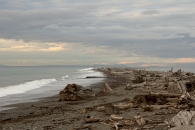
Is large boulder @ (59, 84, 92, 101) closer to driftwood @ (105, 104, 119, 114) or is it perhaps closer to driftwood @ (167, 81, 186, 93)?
driftwood @ (167, 81, 186, 93)

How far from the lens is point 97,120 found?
9.97 metres

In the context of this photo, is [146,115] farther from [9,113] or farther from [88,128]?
[9,113]

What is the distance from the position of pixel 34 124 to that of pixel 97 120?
257 centimetres

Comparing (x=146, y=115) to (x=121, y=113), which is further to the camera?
(x=121, y=113)

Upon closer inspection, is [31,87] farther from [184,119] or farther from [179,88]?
[184,119]

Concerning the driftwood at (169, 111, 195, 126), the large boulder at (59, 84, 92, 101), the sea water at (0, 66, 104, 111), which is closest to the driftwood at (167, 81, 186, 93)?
the large boulder at (59, 84, 92, 101)

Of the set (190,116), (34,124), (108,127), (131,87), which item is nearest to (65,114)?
(34,124)

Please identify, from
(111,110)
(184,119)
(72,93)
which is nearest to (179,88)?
(111,110)

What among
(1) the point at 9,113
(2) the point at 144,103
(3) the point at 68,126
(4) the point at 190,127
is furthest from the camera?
(1) the point at 9,113

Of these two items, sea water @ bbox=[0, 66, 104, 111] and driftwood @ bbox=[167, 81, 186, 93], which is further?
sea water @ bbox=[0, 66, 104, 111]

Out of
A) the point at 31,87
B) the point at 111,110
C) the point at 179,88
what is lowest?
the point at 111,110

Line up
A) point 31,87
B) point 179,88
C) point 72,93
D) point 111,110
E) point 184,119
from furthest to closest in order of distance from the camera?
point 31,87 → point 72,93 → point 179,88 → point 111,110 → point 184,119

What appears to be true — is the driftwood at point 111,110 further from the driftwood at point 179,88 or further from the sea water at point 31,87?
the sea water at point 31,87

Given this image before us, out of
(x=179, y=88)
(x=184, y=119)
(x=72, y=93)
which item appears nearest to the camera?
(x=184, y=119)
